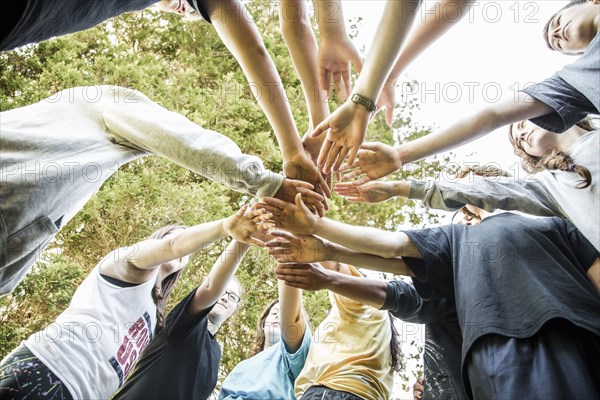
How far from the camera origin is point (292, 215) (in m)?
1.43

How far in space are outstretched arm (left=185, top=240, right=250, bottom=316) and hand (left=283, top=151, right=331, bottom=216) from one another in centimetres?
36

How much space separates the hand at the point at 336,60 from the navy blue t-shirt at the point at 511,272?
1.81 ft

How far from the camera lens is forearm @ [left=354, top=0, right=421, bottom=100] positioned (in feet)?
3.55

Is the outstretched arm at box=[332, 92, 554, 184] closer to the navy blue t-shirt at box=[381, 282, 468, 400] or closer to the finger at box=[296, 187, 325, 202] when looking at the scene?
the finger at box=[296, 187, 325, 202]

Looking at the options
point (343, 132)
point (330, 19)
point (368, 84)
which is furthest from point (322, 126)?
point (330, 19)

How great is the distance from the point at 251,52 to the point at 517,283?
0.91 m

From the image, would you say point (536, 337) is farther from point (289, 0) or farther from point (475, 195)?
point (289, 0)

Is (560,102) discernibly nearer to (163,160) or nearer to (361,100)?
(361,100)

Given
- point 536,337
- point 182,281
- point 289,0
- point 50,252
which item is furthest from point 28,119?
point 50,252

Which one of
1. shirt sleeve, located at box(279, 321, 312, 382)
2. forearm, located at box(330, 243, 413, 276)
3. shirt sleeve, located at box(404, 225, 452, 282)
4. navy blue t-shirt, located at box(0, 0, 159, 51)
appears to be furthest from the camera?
shirt sleeve, located at box(279, 321, 312, 382)

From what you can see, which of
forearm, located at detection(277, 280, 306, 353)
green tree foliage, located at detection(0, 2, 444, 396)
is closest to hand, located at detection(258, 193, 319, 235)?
forearm, located at detection(277, 280, 306, 353)

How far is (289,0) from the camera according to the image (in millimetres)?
1341

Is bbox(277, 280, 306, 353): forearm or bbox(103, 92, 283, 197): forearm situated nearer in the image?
bbox(103, 92, 283, 197): forearm

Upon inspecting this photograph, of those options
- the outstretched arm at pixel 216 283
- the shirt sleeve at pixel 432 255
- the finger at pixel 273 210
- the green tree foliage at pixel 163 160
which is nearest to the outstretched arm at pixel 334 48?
the finger at pixel 273 210
